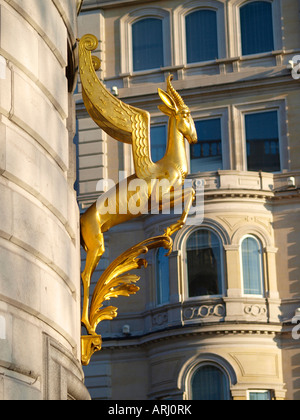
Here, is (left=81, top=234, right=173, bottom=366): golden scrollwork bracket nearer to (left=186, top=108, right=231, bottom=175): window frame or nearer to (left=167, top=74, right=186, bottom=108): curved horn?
(left=167, top=74, right=186, bottom=108): curved horn

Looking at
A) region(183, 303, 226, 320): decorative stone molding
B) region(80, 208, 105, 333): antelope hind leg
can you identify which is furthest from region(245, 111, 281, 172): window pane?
region(80, 208, 105, 333): antelope hind leg

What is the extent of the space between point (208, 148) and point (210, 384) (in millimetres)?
8156

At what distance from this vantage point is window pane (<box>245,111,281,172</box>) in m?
38.3

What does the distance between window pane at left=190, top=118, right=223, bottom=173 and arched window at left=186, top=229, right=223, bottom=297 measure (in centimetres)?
290

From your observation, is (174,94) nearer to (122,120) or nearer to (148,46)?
(122,120)

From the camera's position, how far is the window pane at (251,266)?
119ft

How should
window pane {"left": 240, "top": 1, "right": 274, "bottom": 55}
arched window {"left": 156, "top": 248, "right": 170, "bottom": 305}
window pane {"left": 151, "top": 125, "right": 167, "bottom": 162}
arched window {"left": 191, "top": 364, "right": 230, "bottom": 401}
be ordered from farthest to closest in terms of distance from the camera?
window pane {"left": 240, "top": 1, "right": 274, "bottom": 55}
window pane {"left": 151, "top": 125, "right": 167, "bottom": 162}
arched window {"left": 156, "top": 248, "right": 170, "bottom": 305}
arched window {"left": 191, "top": 364, "right": 230, "bottom": 401}

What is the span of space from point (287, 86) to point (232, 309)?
26.4ft

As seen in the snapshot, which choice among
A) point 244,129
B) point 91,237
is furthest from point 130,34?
point 91,237

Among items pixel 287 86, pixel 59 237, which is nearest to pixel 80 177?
pixel 287 86

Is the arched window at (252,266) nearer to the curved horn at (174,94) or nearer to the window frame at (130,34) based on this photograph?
the window frame at (130,34)

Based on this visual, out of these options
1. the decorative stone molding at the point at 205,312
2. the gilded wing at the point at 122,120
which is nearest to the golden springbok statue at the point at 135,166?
the gilded wing at the point at 122,120

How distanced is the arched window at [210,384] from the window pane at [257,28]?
36.9 feet

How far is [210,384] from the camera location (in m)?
35.5
